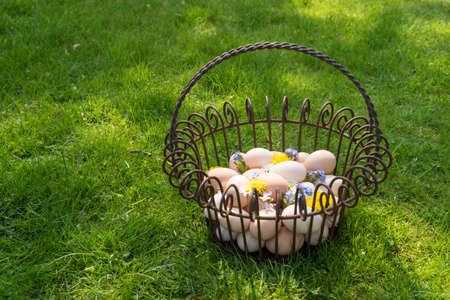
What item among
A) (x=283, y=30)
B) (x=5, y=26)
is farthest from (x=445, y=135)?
(x=5, y=26)

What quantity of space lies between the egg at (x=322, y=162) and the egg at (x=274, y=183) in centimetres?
29

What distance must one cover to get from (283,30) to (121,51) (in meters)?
1.72

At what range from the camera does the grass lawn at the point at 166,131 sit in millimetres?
1862

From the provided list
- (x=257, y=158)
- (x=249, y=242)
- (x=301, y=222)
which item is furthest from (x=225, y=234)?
(x=257, y=158)

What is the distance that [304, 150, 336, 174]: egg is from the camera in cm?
220

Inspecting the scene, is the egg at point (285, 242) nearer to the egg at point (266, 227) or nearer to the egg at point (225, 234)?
the egg at point (266, 227)

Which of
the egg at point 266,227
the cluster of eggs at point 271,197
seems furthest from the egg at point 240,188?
the egg at point 266,227

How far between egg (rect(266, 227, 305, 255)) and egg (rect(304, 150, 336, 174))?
0.48 metres

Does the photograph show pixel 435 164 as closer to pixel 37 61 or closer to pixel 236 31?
pixel 236 31

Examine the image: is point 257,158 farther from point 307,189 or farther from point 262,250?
point 262,250

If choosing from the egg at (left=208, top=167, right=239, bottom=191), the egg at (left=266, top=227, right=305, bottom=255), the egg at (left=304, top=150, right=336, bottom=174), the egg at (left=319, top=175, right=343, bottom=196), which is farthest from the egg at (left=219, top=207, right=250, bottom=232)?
the egg at (left=304, top=150, right=336, bottom=174)

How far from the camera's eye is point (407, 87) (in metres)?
3.40

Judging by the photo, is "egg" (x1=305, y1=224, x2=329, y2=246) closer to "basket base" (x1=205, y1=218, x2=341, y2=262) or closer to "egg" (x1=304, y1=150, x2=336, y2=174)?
"basket base" (x1=205, y1=218, x2=341, y2=262)

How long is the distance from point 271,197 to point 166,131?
1.16 m
